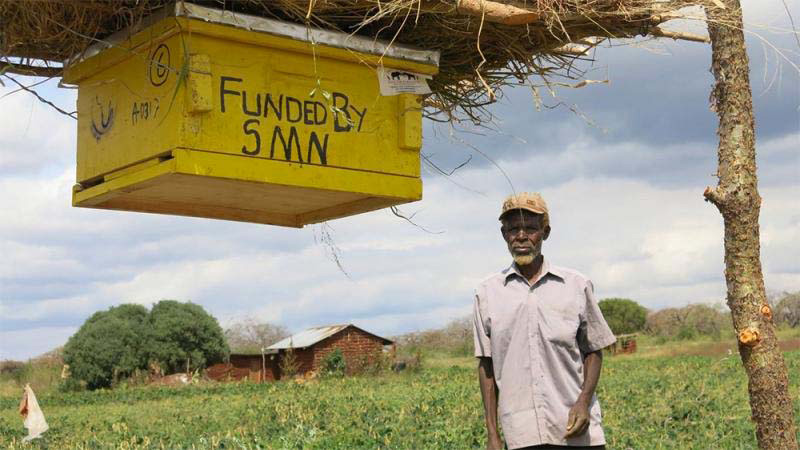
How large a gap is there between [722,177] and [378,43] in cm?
156

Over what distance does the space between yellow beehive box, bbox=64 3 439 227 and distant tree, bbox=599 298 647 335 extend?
4064 cm

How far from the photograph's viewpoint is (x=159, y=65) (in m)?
3.38

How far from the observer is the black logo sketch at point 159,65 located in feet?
11.0

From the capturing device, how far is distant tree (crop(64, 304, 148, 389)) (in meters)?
28.5

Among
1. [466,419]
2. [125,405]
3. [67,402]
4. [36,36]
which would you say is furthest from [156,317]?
[36,36]

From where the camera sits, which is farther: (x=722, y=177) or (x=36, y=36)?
(x=722, y=177)

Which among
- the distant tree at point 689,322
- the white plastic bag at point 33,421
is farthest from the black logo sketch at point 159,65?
the distant tree at point 689,322

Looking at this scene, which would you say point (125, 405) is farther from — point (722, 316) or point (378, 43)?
point (722, 316)

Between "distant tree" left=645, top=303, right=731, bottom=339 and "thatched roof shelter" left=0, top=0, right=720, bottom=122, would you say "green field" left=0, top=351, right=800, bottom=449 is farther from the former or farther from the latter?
"distant tree" left=645, top=303, right=731, bottom=339

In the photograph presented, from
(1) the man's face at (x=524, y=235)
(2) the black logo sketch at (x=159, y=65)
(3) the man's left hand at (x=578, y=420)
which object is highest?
(2) the black logo sketch at (x=159, y=65)

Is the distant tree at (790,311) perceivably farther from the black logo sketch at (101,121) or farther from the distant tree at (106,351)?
the black logo sketch at (101,121)

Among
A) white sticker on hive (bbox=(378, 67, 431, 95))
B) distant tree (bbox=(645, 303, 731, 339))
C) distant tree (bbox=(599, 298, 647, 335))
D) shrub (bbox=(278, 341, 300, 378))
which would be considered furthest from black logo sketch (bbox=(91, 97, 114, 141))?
distant tree (bbox=(599, 298, 647, 335))

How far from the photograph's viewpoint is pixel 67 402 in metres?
22.5

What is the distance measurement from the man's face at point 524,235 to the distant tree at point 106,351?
2648 centimetres
